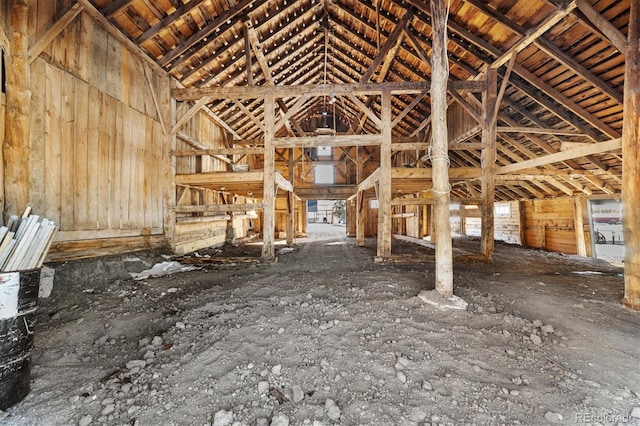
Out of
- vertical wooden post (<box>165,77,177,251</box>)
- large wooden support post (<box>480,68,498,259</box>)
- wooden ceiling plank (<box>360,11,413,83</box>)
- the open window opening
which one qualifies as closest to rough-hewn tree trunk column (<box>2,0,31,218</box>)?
vertical wooden post (<box>165,77,177,251</box>)

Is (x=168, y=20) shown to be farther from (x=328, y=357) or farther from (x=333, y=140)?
(x=328, y=357)

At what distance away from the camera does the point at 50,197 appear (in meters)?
3.89

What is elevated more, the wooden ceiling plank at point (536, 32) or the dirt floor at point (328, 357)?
the wooden ceiling plank at point (536, 32)

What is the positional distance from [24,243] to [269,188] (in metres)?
4.65

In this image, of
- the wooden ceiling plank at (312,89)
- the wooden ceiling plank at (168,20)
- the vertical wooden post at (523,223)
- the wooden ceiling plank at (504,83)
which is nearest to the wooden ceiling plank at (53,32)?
the wooden ceiling plank at (168,20)

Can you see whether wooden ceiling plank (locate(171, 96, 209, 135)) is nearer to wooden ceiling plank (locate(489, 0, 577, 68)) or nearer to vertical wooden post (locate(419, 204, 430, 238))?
wooden ceiling plank (locate(489, 0, 577, 68))

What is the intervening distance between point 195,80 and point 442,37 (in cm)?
655

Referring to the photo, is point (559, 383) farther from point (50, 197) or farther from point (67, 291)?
point (50, 197)

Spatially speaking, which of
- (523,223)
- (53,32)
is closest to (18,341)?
(53,32)

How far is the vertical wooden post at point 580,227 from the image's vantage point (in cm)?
960

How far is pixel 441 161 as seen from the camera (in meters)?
3.44

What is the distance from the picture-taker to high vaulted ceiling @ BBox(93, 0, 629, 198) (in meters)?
4.78

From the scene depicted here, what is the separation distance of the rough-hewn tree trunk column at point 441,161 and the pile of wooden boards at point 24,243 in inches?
151

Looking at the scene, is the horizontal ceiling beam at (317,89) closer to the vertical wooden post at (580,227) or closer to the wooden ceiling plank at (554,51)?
the wooden ceiling plank at (554,51)
